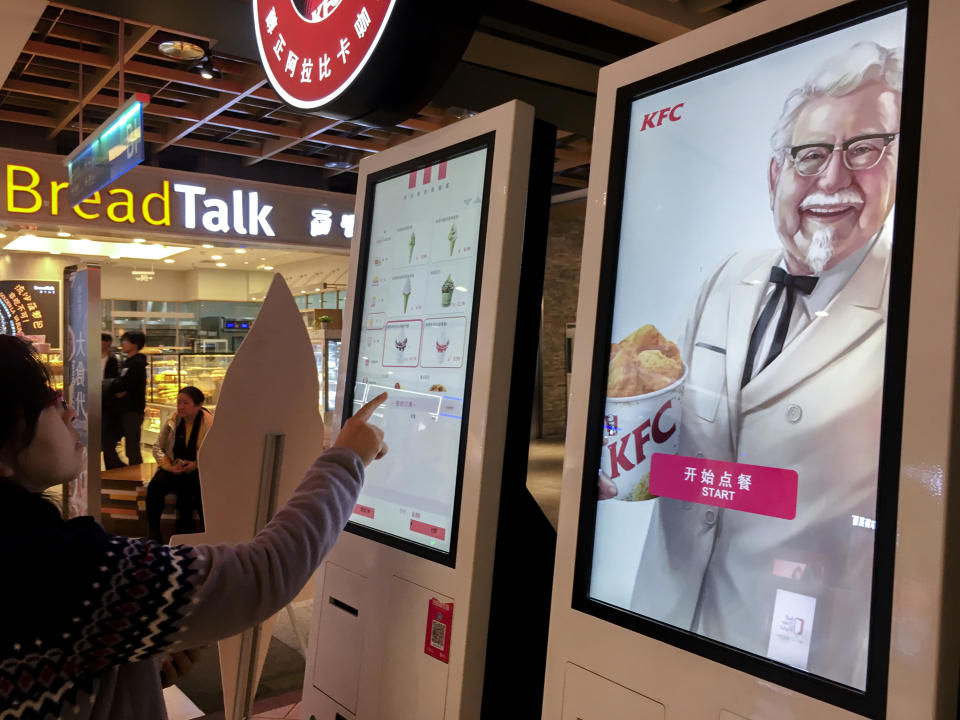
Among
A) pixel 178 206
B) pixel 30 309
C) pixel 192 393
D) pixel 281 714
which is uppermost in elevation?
pixel 178 206

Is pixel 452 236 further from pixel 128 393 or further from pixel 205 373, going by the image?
pixel 205 373

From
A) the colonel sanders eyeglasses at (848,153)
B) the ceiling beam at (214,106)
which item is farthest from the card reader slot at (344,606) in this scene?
the ceiling beam at (214,106)

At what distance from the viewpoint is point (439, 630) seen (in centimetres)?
153

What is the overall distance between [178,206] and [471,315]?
20.3 ft

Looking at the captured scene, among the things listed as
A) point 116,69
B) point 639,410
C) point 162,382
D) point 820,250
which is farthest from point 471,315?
point 162,382

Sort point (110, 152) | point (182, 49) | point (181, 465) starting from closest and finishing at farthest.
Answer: point (182, 49) → point (110, 152) → point (181, 465)

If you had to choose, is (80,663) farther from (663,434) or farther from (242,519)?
(663,434)

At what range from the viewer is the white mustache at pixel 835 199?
958 millimetres

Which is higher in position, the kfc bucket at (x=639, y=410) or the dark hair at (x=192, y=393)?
the kfc bucket at (x=639, y=410)

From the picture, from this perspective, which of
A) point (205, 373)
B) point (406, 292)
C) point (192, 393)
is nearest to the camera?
point (406, 292)

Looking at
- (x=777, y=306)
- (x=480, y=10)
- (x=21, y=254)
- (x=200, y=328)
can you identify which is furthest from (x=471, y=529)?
(x=200, y=328)

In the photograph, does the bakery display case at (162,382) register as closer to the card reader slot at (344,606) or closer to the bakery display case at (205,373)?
the bakery display case at (205,373)

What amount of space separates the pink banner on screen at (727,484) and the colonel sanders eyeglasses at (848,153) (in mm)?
401

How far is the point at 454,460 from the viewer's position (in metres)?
1.56
